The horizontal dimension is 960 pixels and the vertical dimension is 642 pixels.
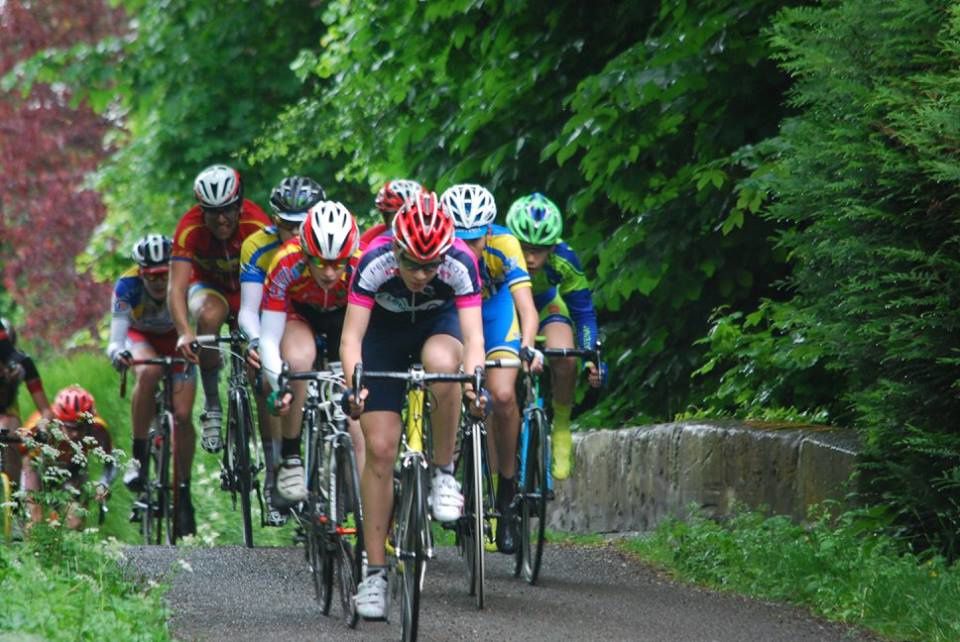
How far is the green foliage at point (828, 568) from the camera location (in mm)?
8430

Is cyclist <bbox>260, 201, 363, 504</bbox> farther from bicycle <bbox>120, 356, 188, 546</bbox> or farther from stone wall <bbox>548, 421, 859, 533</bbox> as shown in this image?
bicycle <bbox>120, 356, 188, 546</bbox>

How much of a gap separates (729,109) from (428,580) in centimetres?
506

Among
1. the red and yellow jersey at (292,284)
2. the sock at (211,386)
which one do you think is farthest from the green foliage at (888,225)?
the sock at (211,386)

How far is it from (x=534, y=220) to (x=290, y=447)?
1918mm

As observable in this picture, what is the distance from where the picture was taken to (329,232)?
31.6ft

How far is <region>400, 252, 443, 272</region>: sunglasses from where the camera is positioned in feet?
26.9

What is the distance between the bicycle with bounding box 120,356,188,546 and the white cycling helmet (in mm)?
3857

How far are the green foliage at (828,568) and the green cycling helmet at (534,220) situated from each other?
1949 mm

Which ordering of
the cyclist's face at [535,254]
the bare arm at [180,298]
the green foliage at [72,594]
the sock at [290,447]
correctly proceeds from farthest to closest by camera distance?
the bare arm at [180,298] → the cyclist's face at [535,254] → the sock at [290,447] → the green foliage at [72,594]

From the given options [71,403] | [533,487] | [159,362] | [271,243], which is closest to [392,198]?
[271,243]

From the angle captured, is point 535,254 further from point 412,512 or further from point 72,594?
point 72,594

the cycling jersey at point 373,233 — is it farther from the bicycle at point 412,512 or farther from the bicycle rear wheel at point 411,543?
the bicycle rear wheel at point 411,543

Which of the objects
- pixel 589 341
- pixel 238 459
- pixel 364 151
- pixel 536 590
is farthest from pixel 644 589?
pixel 364 151

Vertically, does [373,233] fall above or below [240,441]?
above
